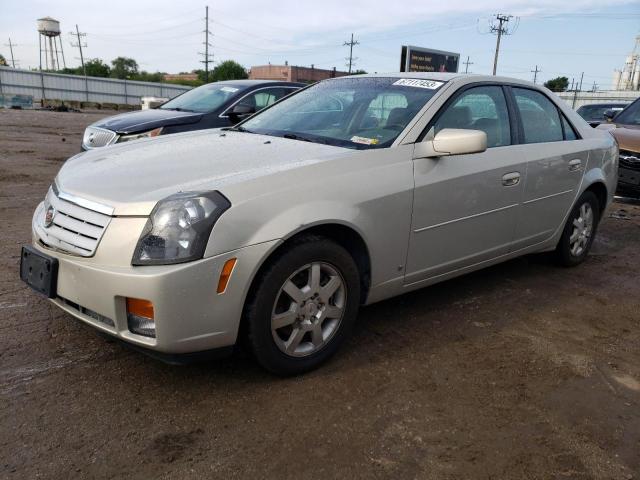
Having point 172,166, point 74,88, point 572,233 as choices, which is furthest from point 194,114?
point 74,88

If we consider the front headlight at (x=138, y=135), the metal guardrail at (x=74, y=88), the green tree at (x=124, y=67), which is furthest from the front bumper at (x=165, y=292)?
the green tree at (x=124, y=67)

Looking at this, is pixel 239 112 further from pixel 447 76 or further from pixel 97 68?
pixel 97 68

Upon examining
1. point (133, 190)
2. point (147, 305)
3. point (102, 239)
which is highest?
point (133, 190)

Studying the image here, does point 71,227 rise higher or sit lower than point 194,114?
lower

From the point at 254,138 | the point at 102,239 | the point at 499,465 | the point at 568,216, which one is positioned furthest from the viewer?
the point at 568,216

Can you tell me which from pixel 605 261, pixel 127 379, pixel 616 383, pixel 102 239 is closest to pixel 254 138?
pixel 102 239

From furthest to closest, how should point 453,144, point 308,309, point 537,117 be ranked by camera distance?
point 537,117, point 453,144, point 308,309

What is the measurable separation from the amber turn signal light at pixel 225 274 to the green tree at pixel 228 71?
83.9 m

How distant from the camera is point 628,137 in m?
7.88

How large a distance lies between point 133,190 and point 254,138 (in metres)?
1.17

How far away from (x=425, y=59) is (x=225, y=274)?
19278 millimetres

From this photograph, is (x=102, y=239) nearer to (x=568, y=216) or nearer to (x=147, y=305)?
(x=147, y=305)

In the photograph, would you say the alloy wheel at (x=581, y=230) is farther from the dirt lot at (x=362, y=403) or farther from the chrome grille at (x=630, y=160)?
the chrome grille at (x=630, y=160)

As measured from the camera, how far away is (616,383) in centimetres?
Answer: 291
